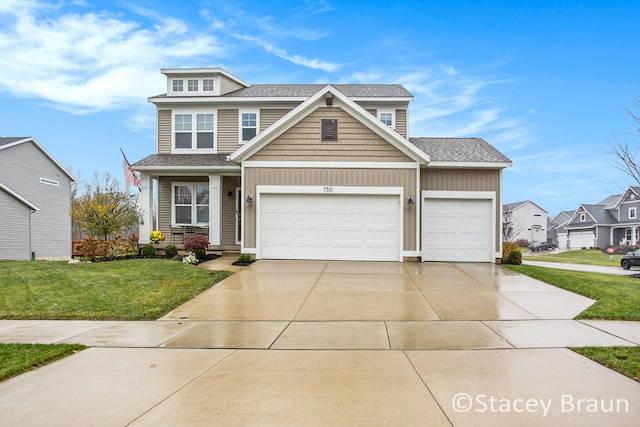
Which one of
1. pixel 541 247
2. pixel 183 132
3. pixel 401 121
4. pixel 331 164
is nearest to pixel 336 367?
pixel 331 164

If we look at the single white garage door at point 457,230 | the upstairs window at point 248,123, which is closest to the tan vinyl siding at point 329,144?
the single white garage door at point 457,230

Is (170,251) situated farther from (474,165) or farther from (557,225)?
(557,225)

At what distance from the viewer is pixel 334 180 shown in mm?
14258

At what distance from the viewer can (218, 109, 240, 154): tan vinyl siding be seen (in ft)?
58.2

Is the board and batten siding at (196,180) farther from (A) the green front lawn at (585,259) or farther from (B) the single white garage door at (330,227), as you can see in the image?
(A) the green front lawn at (585,259)

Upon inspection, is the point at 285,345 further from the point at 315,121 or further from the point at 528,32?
the point at 528,32

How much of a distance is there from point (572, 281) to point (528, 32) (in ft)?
31.9

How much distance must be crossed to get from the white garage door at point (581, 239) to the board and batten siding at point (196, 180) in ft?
171

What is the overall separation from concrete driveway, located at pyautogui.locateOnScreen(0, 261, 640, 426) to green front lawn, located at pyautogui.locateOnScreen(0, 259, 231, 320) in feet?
1.84

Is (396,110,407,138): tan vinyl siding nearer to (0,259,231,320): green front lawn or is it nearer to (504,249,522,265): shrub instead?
(504,249,522,265): shrub

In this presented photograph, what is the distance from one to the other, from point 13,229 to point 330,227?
20066mm

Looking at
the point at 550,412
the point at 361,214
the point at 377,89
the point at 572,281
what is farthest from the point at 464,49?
the point at 550,412

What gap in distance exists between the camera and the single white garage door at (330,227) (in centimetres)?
1418

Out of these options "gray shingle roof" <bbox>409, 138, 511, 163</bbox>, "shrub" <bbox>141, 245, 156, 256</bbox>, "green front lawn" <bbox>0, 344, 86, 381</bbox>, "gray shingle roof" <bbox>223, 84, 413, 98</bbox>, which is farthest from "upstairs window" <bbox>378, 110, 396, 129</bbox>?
"green front lawn" <bbox>0, 344, 86, 381</bbox>
